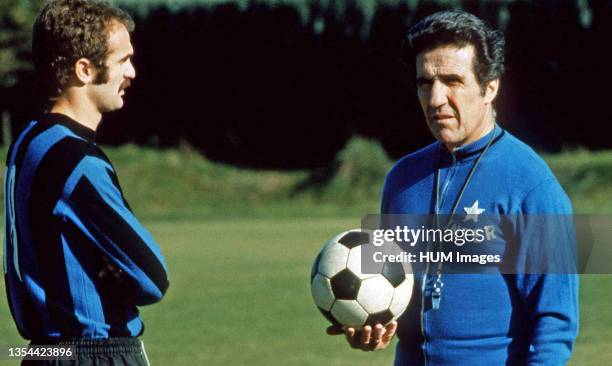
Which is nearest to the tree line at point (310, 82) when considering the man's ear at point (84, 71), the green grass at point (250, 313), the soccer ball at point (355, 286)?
the green grass at point (250, 313)

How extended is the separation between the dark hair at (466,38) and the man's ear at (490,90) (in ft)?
0.06

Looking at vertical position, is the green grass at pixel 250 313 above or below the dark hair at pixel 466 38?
below

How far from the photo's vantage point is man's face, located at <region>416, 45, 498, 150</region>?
4230 mm

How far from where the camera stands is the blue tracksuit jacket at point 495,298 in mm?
3980

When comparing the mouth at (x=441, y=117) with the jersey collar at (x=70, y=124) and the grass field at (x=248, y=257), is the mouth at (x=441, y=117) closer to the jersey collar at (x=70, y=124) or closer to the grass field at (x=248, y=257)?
the jersey collar at (x=70, y=124)

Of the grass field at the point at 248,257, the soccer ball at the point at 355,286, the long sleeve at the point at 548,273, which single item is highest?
the long sleeve at the point at 548,273

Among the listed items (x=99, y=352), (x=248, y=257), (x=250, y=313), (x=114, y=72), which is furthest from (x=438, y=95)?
(x=248, y=257)

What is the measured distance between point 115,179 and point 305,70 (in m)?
38.3

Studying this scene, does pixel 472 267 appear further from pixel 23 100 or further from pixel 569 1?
pixel 23 100

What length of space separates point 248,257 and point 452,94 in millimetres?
15909

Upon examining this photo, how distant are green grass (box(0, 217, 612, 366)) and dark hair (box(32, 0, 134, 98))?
5.97m

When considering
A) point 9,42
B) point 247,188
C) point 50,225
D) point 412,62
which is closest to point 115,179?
point 50,225

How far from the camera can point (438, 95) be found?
4.23 meters

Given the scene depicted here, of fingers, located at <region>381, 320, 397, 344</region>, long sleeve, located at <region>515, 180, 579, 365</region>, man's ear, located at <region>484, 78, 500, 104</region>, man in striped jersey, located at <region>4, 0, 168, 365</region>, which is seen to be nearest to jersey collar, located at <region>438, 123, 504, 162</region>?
man's ear, located at <region>484, 78, 500, 104</region>
